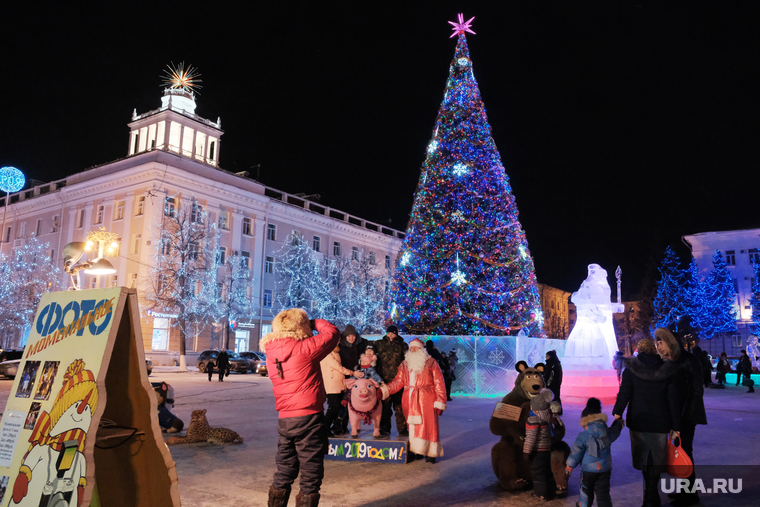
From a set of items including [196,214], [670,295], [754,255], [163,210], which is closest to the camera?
[163,210]

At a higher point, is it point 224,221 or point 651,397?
point 224,221

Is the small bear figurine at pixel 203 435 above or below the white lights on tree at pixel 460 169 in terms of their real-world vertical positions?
below

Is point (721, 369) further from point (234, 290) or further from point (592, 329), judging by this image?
point (234, 290)

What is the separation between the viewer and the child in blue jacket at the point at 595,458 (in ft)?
15.9

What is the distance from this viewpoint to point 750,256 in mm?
54156

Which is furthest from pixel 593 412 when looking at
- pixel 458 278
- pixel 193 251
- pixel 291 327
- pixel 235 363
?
pixel 193 251

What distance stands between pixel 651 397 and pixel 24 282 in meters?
44.9

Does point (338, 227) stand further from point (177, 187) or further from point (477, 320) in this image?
point (477, 320)

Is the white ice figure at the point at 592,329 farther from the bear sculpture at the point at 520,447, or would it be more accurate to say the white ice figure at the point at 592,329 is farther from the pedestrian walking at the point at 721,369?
the pedestrian walking at the point at 721,369

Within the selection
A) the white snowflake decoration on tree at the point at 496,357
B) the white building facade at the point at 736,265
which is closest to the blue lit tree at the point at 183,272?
the white snowflake decoration on tree at the point at 496,357

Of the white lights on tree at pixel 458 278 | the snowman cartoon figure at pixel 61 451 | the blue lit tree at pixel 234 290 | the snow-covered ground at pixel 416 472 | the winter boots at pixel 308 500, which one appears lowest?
the snow-covered ground at pixel 416 472

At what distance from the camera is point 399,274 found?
18516 millimetres

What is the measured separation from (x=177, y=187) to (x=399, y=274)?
Answer: 2422 centimetres

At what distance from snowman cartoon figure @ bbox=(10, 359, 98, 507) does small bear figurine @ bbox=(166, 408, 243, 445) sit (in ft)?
16.3
